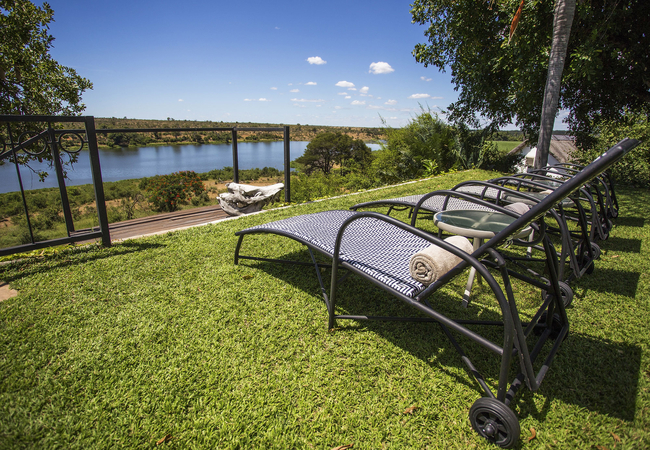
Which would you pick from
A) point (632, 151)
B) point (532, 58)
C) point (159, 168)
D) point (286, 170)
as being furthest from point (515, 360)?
point (159, 168)

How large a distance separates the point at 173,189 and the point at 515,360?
1139 cm

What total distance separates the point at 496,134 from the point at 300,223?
1133 cm

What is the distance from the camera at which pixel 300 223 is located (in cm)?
250

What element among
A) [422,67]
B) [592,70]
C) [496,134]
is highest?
[422,67]

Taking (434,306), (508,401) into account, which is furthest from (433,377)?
(434,306)

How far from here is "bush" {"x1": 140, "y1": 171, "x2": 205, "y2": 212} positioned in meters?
10.9

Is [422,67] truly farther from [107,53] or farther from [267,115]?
[267,115]

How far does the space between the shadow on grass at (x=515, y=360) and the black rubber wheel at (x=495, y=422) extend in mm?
149

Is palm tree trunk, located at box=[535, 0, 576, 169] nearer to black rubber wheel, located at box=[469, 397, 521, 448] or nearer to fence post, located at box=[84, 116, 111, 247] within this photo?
black rubber wheel, located at box=[469, 397, 521, 448]

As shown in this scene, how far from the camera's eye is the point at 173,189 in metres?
10.9

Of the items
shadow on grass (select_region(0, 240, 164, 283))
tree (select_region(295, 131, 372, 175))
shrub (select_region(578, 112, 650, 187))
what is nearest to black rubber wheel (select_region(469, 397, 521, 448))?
shadow on grass (select_region(0, 240, 164, 283))

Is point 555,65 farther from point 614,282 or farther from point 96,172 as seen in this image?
point 96,172

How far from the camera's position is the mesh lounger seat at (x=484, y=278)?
1.21 meters

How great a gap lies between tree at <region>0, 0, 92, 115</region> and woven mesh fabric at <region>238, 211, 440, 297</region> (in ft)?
33.7
